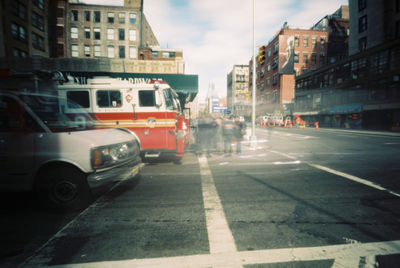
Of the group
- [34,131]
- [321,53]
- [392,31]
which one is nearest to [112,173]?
[34,131]

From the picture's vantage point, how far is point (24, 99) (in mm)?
3846

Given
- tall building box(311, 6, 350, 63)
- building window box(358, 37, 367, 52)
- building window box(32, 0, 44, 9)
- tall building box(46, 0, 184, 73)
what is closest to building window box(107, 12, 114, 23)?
tall building box(46, 0, 184, 73)

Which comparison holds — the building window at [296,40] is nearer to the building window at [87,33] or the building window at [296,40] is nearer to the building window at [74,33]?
the building window at [87,33]

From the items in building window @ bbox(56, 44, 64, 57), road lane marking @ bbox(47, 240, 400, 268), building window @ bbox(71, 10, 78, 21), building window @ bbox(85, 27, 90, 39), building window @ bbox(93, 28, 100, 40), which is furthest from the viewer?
building window @ bbox(93, 28, 100, 40)

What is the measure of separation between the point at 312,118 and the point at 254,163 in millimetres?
36853

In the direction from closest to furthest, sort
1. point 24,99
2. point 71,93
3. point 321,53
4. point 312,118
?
point 24,99 → point 71,93 → point 312,118 → point 321,53

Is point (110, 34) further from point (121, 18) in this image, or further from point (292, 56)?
point (292, 56)

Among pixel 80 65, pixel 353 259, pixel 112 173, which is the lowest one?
pixel 353 259

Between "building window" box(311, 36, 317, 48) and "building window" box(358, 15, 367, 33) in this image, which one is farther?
"building window" box(311, 36, 317, 48)

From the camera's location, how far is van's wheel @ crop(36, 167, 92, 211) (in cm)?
349

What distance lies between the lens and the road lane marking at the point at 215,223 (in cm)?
256

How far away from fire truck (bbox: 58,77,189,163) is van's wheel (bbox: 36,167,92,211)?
3371mm

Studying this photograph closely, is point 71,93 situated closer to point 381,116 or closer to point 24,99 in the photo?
point 24,99

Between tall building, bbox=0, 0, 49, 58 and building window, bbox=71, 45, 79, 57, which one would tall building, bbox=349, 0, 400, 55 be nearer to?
tall building, bbox=0, 0, 49, 58
